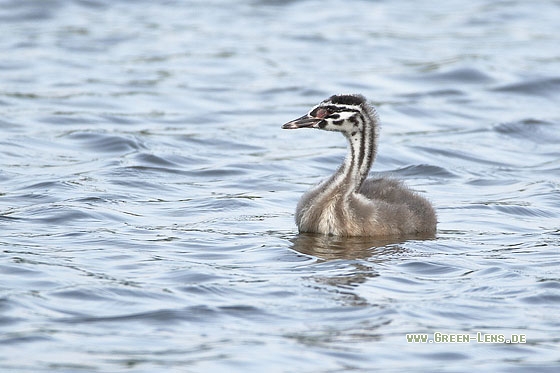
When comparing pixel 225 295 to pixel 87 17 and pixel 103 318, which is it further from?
pixel 87 17

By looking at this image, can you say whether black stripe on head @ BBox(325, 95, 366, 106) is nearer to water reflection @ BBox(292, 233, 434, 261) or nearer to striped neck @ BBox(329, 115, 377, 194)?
striped neck @ BBox(329, 115, 377, 194)

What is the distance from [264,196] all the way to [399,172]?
8.56ft

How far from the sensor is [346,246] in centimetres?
1230

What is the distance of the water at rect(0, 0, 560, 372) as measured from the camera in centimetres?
938

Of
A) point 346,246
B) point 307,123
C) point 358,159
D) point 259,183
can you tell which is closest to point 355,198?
point 358,159

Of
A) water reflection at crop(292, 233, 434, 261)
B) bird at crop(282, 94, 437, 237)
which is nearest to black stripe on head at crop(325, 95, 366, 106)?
bird at crop(282, 94, 437, 237)

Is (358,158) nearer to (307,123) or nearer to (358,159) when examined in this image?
(358,159)

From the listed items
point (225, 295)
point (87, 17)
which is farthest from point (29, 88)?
point (225, 295)

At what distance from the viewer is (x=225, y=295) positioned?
1028 centimetres

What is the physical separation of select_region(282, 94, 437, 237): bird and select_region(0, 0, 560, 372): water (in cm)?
27

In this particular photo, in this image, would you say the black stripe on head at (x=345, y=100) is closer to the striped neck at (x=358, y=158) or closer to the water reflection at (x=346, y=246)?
the striped neck at (x=358, y=158)

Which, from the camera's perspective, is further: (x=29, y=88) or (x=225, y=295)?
(x=29, y=88)

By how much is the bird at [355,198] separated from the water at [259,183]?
10.5 inches

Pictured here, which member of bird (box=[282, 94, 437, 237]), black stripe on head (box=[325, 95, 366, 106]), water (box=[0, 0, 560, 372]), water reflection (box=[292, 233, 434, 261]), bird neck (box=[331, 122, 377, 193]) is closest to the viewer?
water (box=[0, 0, 560, 372])
